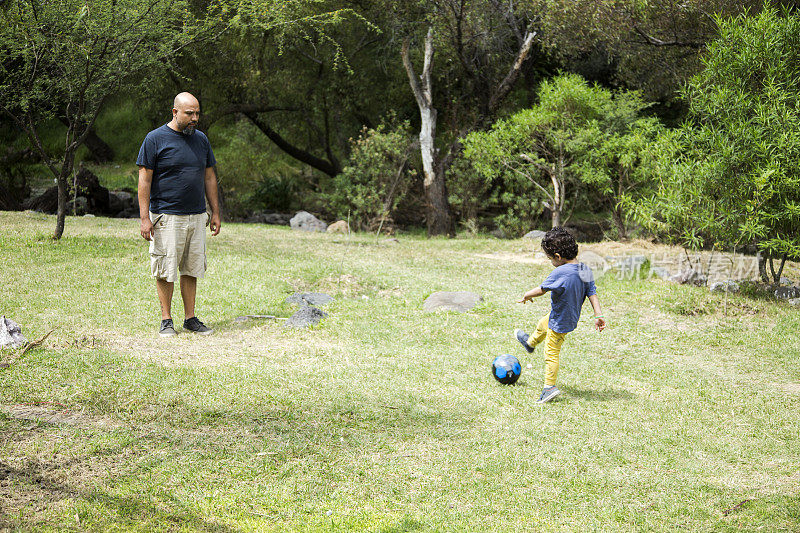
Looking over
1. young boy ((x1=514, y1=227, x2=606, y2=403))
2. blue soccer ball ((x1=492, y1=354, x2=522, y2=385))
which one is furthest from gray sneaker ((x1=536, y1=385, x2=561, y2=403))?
blue soccer ball ((x1=492, y1=354, x2=522, y2=385))

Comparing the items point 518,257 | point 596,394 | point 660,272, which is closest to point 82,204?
point 518,257

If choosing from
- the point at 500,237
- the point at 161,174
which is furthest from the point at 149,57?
the point at 500,237

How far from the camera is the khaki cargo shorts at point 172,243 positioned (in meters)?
5.85

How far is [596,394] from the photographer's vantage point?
514cm

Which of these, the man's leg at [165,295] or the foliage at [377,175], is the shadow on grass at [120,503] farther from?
the foliage at [377,175]

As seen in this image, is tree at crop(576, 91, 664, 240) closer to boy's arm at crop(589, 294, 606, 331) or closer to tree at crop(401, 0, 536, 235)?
tree at crop(401, 0, 536, 235)

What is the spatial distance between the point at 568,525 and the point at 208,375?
2.73 meters

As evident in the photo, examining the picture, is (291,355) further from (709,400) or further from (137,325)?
(709,400)

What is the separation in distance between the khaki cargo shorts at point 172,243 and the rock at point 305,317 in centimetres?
109

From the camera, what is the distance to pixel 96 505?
305 cm

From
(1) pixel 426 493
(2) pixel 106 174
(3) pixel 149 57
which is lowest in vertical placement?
(1) pixel 426 493

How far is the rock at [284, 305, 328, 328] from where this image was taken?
260 inches

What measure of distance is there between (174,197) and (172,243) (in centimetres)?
37

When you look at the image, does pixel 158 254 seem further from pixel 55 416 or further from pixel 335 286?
pixel 335 286
